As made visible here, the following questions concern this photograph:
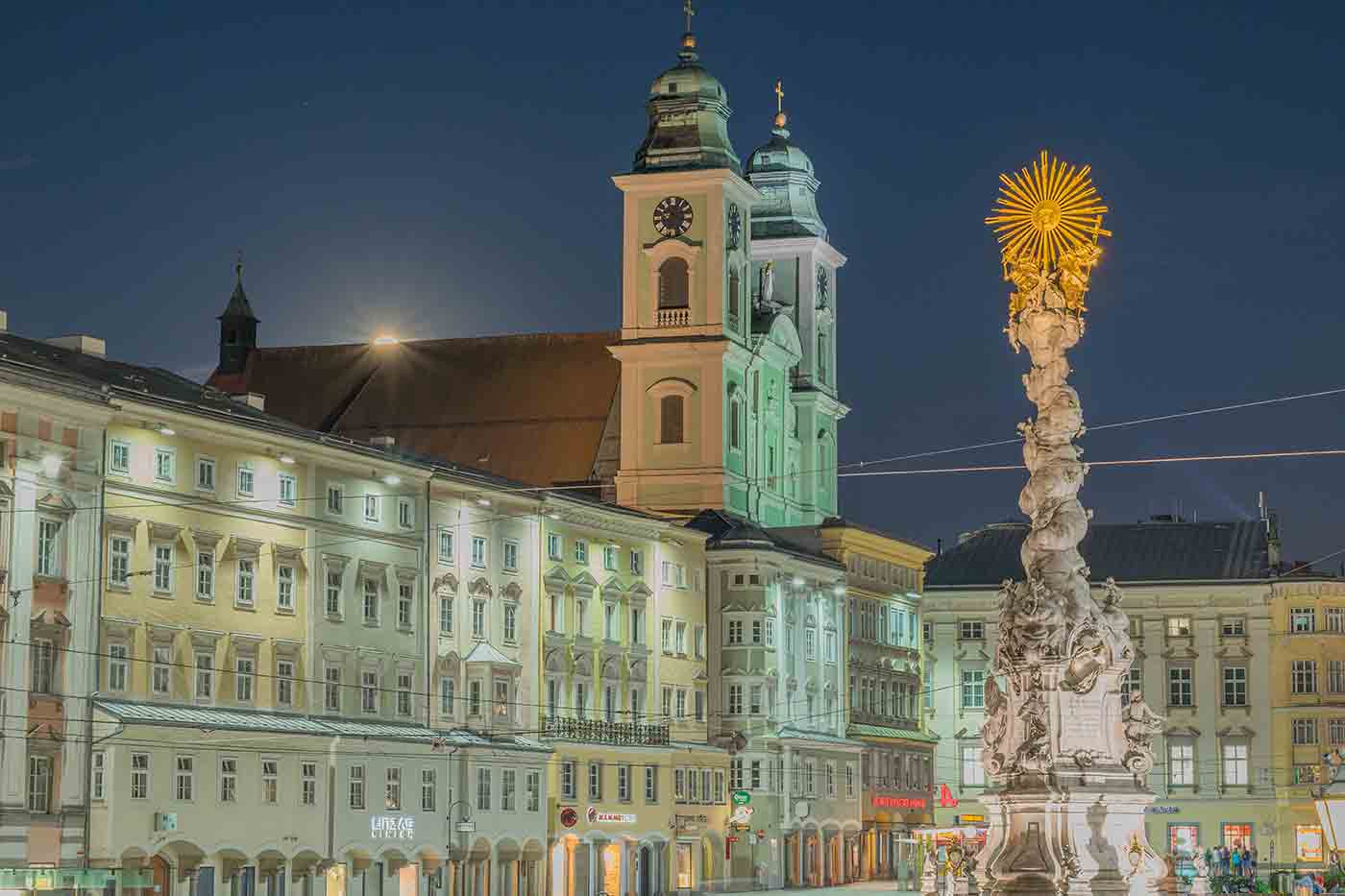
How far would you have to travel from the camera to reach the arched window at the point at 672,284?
11994 centimetres

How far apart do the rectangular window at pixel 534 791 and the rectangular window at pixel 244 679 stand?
14.8 metres

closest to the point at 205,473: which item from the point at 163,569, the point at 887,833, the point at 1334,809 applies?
the point at 163,569

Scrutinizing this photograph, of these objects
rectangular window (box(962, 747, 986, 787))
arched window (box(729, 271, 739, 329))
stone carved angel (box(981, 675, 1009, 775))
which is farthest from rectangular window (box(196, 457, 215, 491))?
rectangular window (box(962, 747, 986, 787))

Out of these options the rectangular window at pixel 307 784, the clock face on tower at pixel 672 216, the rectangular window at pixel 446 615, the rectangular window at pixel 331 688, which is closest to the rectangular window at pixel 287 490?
the rectangular window at pixel 331 688

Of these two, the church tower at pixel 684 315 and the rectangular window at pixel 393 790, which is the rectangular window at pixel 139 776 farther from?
the church tower at pixel 684 315

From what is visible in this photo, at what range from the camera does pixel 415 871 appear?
8356 cm

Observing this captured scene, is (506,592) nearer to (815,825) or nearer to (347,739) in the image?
(347,739)

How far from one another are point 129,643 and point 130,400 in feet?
21.7

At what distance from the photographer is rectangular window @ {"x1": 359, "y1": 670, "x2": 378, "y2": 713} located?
274 ft

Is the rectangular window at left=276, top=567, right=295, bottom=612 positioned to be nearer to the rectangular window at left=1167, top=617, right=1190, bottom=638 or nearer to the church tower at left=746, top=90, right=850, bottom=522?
the church tower at left=746, top=90, right=850, bottom=522

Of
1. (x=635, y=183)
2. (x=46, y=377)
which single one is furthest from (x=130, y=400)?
(x=635, y=183)

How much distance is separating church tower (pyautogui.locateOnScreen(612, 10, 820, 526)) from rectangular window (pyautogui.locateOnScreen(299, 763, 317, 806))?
1603 inches

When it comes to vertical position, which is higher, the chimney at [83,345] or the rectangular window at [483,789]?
the chimney at [83,345]

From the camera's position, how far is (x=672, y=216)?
12000cm
